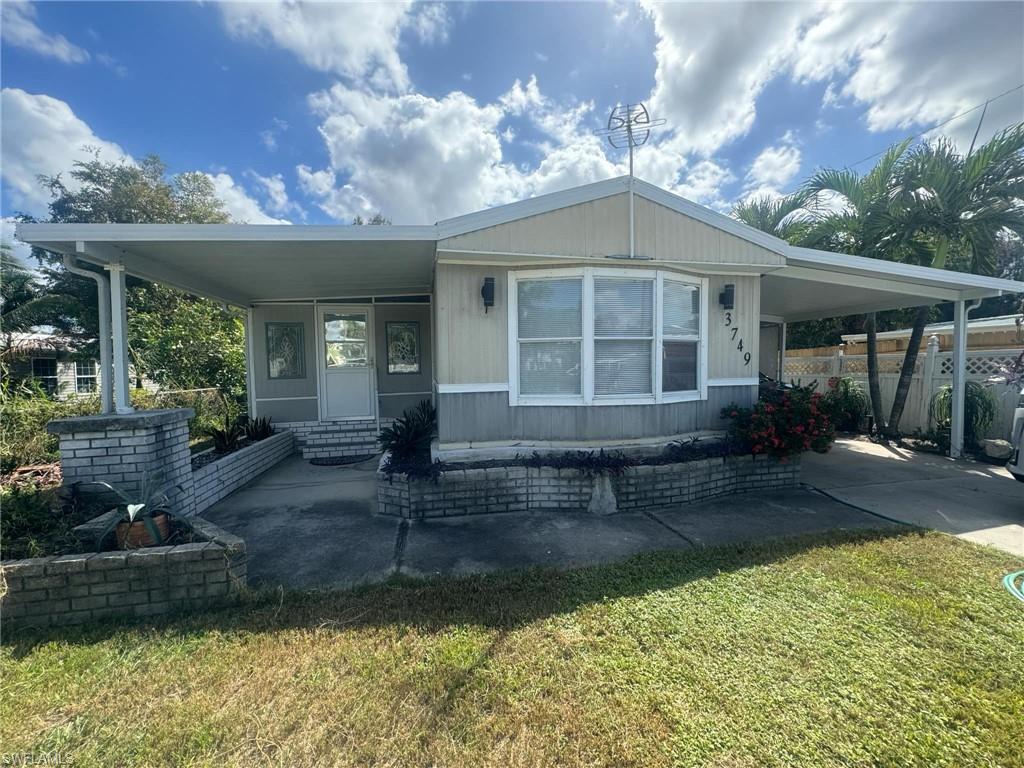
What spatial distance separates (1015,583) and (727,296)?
138 inches

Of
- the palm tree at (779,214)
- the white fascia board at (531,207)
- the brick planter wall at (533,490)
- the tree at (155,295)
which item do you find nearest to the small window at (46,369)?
the tree at (155,295)

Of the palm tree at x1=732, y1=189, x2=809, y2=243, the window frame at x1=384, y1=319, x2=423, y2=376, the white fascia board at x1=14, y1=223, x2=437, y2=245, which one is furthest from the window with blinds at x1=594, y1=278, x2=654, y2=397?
the palm tree at x1=732, y1=189, x2=809, y2=243

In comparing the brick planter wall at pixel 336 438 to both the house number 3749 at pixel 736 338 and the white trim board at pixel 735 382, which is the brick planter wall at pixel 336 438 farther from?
the house number 3749 at pixel 736 338

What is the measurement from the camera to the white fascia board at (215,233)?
370 centimetres

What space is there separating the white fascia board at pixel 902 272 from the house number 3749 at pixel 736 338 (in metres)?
1.02

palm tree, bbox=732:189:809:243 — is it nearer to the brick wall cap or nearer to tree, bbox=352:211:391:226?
the brick wall cap

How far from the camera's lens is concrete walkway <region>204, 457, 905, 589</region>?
3363mm

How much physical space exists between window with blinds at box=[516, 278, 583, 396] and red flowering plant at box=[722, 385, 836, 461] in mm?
2112

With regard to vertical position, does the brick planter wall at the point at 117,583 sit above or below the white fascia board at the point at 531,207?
below

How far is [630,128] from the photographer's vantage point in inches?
183

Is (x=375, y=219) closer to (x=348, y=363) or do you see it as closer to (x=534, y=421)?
(x=348, y=363)

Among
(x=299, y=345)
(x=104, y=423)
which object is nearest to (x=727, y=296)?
(x=104, y=423)

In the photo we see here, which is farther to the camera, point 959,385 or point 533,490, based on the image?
point 959,385

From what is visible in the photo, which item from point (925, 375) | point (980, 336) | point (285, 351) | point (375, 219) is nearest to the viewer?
point (285, 351)
